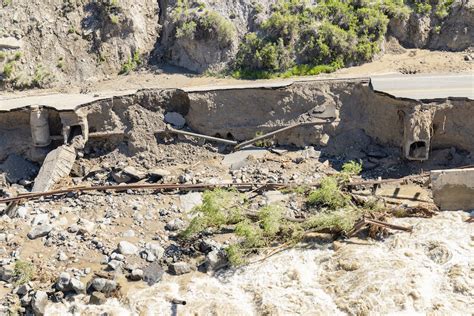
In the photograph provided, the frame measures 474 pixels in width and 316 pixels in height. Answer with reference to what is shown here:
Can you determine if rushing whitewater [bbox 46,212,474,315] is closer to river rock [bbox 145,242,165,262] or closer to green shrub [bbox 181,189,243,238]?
river rock [bbox 145,242,165,262]

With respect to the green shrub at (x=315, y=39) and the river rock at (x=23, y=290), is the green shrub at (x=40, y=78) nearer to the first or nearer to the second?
the green shrub at (x=315, y=39)

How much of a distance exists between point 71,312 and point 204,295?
110 inches

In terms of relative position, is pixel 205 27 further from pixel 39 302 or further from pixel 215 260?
pixel 39 302

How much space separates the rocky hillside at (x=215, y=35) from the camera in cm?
1906

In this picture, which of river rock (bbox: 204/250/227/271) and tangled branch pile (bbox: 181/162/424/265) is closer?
river rock (bbox: 204/250/227/271)

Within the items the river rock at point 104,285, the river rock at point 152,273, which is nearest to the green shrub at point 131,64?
the river rock at point 152,273

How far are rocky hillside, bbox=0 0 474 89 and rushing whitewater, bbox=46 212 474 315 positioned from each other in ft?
24.9

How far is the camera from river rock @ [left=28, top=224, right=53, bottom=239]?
45.3 ft

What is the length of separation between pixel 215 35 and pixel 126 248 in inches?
361

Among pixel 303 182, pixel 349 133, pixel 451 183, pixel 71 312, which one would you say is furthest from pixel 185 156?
pixel 451 183

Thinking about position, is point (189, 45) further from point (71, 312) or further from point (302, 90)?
point (71, 312)

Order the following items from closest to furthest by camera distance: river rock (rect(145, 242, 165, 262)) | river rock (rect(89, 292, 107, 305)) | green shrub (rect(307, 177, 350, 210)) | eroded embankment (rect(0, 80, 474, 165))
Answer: river rock (rect(89, 292, 107, 305))
river rock (rect(145, 242, 165, 262))
green shrub (rect(307, 177, 350, 210))
eroded embankment (rect(0, 80, 474, 165))

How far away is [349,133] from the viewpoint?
16859mm

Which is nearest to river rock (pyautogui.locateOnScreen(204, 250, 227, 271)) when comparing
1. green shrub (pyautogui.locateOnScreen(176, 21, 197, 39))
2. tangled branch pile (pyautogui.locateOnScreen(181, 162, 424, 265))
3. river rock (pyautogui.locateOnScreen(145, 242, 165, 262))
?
tangled branch pile (pyautogui.locateOnScreen(181, 162, 424, 265))
